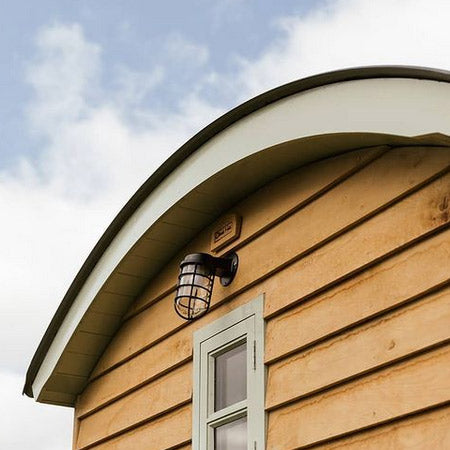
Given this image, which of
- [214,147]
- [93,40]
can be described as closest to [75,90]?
[93,40]

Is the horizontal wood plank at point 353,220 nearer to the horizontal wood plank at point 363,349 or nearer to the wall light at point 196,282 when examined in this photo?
the wall light at point 196,282

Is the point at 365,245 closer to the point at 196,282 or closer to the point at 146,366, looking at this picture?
the point at 196,282

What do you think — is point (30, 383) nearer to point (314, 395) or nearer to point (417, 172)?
point (314, 395)

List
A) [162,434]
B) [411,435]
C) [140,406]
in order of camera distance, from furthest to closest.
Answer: [140,406] < [162,434] < [411,435]

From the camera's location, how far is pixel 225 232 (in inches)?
186

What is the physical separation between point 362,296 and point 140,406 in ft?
5.78

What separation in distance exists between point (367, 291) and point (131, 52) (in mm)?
8465

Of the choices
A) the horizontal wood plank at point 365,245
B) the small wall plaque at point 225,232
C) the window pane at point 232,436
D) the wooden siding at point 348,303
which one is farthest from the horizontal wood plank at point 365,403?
the small wall plaque at point 225,232

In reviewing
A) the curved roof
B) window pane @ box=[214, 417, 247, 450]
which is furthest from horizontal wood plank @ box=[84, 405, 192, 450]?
the curved roof

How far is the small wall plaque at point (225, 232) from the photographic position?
15.2 feet

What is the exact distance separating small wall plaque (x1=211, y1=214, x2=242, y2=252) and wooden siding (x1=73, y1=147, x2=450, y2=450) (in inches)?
1.5

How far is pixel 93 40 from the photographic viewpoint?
1227 cm

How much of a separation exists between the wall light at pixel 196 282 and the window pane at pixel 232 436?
1.68 feet

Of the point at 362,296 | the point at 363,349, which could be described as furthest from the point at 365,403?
the point at 362,296
